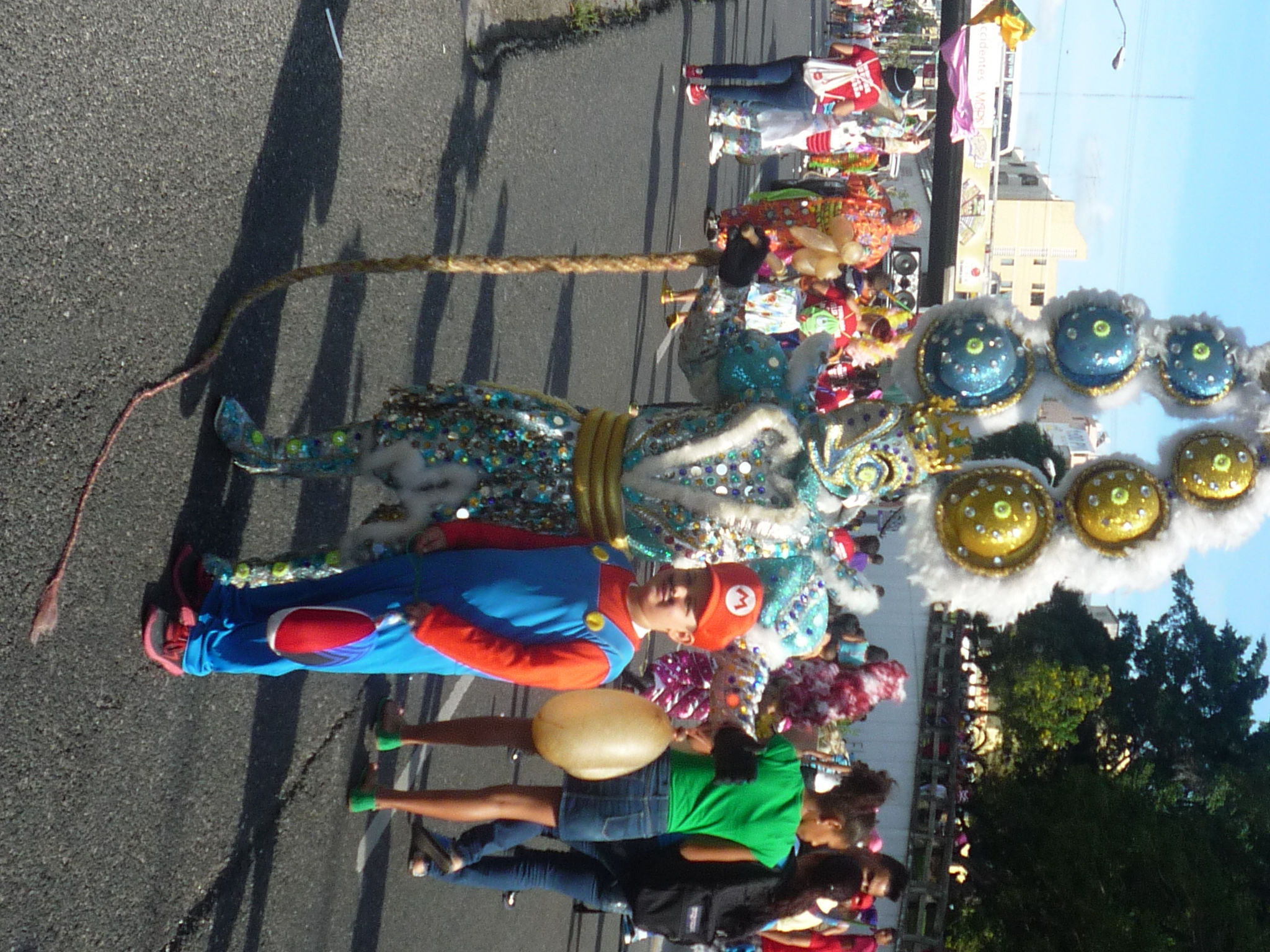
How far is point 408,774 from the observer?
4.91 m

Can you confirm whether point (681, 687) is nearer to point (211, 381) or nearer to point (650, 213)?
point (211, 381)

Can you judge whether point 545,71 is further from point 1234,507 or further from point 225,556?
point 1234,507

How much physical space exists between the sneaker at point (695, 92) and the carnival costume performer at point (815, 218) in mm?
1323

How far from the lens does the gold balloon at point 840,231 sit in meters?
7.99

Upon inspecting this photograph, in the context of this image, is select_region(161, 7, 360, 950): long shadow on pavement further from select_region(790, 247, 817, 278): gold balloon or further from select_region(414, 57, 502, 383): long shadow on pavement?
select_region(790, 247, 817, 278): gold balloon

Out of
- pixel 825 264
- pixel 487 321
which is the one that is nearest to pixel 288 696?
pixel 487 321

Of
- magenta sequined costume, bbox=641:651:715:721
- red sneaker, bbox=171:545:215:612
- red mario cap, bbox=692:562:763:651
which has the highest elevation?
red mario cap, bbox=692:562:763:651

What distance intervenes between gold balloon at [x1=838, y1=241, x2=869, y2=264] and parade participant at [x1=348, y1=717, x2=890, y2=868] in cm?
507

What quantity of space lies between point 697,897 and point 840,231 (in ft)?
18.7

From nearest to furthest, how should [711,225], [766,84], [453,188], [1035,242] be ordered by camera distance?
[453,188] < [711,225] < [766,84] < [1035,242]

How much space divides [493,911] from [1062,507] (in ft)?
12.8

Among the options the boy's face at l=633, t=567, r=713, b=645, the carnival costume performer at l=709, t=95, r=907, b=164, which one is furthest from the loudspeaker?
the boy's face at l=633, t=567, r=713, b=645

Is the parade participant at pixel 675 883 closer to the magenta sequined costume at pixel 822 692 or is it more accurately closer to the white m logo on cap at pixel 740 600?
the white m logo on cap at pixel 740 600

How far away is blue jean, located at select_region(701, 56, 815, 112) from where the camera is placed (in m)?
8.45
